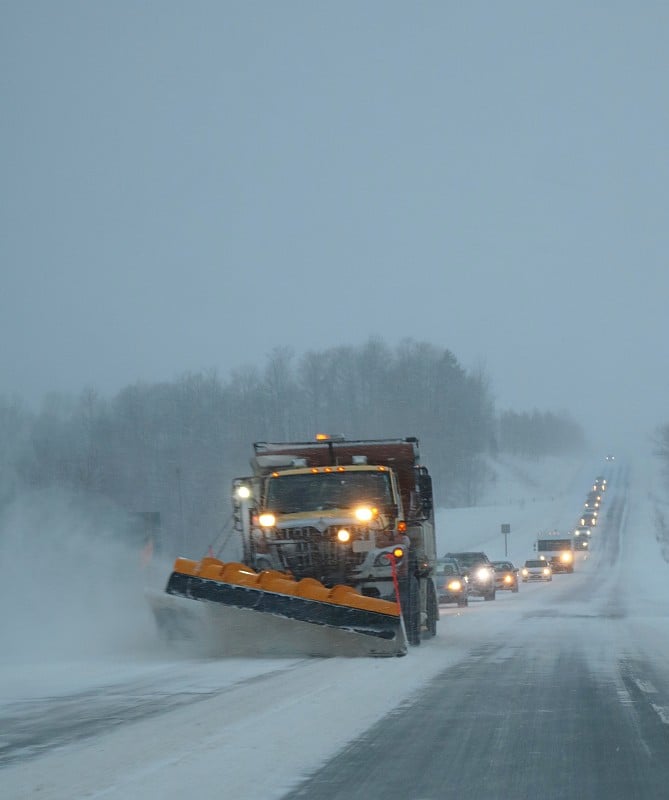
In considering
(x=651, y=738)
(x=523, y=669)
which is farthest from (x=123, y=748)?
(x=523, y=669)

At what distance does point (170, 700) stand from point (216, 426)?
254 ft

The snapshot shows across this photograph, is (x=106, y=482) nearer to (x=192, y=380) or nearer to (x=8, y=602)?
(x=192, y=380)

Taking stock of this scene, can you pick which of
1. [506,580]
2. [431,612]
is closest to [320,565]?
[431,612]

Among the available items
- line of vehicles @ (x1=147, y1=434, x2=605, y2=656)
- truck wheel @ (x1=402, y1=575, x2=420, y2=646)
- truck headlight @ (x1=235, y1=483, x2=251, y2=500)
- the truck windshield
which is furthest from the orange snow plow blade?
truck headlight @ (x1=235, y1=483, x2=251, y2=500)

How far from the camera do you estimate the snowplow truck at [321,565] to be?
14.1 metres

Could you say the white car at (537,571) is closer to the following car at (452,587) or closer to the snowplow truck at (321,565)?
the following car at (452,587)

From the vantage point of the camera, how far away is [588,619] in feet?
81.3

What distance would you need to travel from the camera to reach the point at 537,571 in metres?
59.3

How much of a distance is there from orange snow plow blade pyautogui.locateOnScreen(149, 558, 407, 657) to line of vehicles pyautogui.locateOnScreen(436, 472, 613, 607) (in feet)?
65.5

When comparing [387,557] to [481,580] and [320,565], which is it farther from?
[481,580]

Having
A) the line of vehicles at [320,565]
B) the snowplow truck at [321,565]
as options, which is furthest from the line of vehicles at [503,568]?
the snowplow truck at [321,565]

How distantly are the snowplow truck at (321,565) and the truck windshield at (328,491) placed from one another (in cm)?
1

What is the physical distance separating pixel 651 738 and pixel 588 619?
653 inches

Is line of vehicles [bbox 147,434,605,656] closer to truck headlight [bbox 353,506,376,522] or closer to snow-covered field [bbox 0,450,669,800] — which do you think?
truck headlight [bbox 353,506,376,522]
